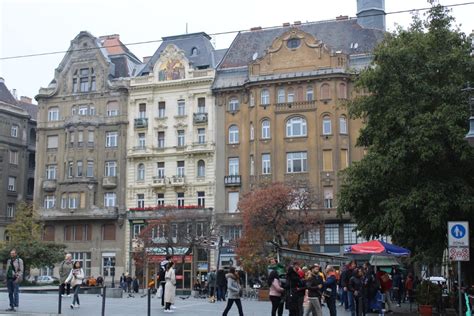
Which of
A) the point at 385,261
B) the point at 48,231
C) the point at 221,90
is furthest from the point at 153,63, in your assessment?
the point at 385,261

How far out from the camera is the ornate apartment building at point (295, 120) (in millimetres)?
54719

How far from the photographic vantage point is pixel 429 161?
22891 mm

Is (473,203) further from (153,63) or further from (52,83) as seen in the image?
(52,83)

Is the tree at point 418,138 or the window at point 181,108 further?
the window at point 181,108

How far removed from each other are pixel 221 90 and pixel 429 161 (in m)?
38.0

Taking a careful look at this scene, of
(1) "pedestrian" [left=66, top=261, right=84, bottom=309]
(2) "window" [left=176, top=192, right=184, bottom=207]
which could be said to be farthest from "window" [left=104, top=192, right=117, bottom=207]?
(1) "pedestrian" [left=66, top=261, right=84, bottom=309]

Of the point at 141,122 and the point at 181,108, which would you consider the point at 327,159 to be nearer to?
the point at 181,108

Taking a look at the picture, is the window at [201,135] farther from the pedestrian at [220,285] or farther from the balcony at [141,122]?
the pedestrian at [220,285]

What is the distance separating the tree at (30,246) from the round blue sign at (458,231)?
39.8m

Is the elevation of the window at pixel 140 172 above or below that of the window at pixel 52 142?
below

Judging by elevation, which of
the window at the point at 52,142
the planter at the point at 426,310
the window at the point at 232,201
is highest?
the window at the point at 52,142

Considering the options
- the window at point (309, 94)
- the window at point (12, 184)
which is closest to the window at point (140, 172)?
the window at point (12, 184)

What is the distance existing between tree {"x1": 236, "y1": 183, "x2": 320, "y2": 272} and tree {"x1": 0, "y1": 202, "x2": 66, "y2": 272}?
15148 millimetres

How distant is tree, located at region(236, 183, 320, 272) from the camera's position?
4675 centimetres
